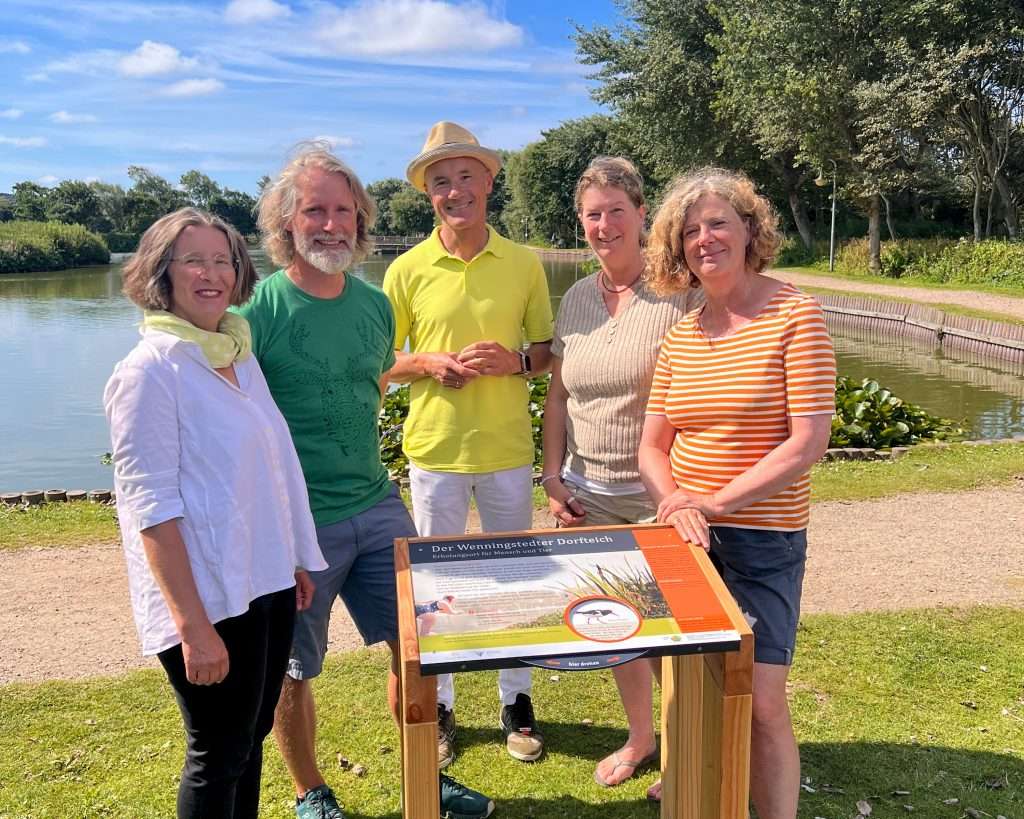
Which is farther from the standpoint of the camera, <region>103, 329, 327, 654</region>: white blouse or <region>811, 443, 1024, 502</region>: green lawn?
<region>811, 443, 1024, 502</region>: green lawn

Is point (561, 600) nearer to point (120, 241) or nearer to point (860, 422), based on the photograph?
point (860, 422)

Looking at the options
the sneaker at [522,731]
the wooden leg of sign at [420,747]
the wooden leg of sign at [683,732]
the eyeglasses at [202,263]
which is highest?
the eyeglasses at [202,263]

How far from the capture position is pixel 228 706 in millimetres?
2240

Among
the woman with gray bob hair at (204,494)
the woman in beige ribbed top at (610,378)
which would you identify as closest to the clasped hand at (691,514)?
the woman in beige ribbed top at (610,378)

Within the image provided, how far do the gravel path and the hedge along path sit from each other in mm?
13689

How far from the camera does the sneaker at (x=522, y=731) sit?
3.43m

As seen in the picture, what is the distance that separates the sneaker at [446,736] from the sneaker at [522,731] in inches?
8.9

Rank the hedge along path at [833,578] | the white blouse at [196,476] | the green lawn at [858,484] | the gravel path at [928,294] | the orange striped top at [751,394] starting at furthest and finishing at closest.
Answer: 1. the gravel path at [928,294]
2. the green lawn at [858,484]
3. the hedge along path at [833,578]
4. the orange striped top at [751,394]
5. the white blouse at [196,476]

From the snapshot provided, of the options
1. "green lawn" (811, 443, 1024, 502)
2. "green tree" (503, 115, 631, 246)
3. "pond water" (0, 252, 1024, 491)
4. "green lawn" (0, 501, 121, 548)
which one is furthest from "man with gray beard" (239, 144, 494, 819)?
"green tree" (503, 115, 631, 246)

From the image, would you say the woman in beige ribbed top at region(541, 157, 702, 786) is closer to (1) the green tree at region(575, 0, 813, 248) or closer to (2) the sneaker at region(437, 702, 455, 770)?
(2) the sneaker at region(437, 702, 455, 770)

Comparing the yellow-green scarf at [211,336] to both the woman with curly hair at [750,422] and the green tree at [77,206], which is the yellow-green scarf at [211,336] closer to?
the woman with curly hair at [750,422]

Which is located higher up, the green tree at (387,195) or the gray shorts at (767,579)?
the green tree at (387,195)

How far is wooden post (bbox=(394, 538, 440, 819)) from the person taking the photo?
1.90 meters

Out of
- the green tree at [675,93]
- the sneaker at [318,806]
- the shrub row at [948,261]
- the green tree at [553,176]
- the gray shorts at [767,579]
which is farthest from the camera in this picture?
the green tree at [553,176]
